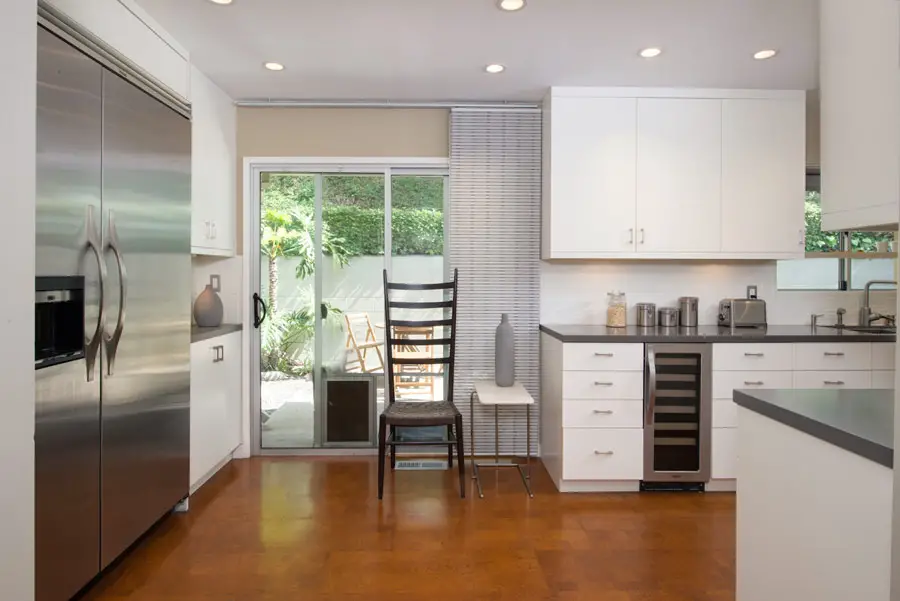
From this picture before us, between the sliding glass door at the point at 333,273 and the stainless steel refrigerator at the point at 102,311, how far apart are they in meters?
1.23

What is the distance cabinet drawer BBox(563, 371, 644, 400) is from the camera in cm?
339

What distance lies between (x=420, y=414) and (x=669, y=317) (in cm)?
171

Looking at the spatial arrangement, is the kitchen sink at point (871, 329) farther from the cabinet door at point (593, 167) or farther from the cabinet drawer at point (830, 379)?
the cabinet door at point (593, 167)

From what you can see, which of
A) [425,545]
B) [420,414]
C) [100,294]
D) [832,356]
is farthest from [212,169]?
[832,356]

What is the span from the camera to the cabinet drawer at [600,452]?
340 cm

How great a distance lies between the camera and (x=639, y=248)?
12.1ft

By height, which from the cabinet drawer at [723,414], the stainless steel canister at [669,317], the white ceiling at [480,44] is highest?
the white ceiling at [480,44]

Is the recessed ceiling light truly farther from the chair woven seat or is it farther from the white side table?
the chair woven seat

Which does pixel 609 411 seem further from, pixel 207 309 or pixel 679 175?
pixel 207 309

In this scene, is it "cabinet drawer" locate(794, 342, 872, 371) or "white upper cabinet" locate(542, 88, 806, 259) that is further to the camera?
"white upper cabinet" locate(542, 88, 806, 259)

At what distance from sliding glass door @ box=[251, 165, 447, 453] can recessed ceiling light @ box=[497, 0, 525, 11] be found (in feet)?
5.16

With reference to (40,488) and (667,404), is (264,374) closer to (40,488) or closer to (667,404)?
(40,488)

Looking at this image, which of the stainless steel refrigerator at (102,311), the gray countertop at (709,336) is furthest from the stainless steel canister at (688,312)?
the stainless steel refrigerator at (102,311)

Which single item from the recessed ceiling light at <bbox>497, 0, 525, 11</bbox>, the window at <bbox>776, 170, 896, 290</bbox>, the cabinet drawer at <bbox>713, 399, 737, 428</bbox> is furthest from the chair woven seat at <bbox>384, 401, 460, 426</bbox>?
the window at <bbox>776, 170, 896, 290</bbox>
